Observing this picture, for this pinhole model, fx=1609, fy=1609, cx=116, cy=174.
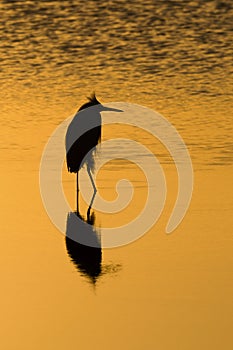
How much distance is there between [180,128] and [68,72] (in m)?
4.32

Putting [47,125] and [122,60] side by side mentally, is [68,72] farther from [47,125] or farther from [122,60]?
A: [47,125]

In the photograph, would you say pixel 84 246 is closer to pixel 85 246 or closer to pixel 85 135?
pixel 85 246

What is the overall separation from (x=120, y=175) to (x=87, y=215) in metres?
1.17

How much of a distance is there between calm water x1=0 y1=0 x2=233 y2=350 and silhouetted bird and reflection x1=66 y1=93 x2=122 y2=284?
0.12 feet

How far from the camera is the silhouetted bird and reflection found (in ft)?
41.6

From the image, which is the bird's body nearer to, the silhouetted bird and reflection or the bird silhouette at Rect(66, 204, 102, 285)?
the silhouetted bird and reflection

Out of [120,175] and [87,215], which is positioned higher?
[120,175]

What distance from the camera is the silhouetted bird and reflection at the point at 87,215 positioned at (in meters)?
12.7

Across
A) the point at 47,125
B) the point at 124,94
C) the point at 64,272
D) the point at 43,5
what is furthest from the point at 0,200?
the point at 43,5

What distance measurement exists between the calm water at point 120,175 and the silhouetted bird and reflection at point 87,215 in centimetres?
4

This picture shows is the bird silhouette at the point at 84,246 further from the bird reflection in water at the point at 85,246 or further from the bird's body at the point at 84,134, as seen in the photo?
the bird's body at the point at 84,134

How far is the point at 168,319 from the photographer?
10.9m

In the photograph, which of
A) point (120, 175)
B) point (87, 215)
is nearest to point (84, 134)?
point (120, 175)

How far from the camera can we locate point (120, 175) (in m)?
15.3
